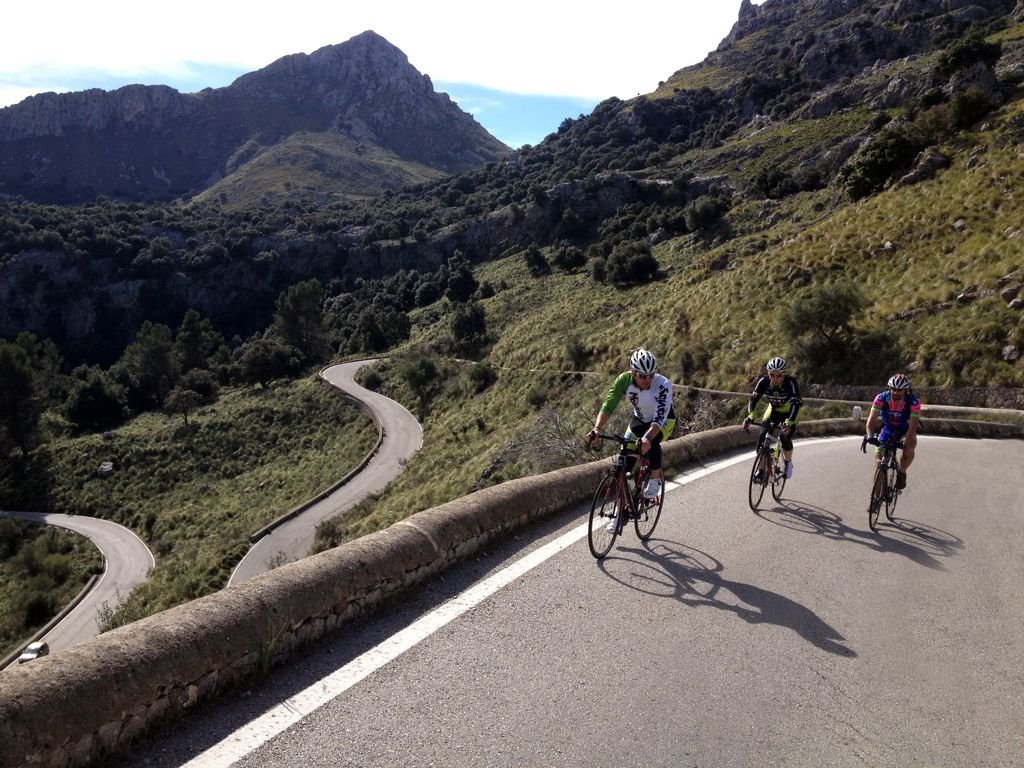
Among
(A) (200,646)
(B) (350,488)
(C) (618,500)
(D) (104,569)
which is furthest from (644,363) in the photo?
(D) (104,569)

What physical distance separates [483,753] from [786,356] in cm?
2446

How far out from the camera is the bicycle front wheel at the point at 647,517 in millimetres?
6738

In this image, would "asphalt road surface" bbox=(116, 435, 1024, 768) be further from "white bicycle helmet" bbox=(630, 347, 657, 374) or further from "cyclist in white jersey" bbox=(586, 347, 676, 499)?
"white bicycle helmet" bbox=(630, 347, 657, 374)

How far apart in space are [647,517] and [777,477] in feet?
10.2

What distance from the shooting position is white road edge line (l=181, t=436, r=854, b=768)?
306cm

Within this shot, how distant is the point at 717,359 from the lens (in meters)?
27.6

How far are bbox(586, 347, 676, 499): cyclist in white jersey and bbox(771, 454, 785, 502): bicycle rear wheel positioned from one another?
2.90m

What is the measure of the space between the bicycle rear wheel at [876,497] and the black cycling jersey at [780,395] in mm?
1281

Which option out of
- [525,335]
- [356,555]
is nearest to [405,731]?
[356,555]

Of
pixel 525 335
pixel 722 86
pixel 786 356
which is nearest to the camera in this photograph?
pixel 786 356

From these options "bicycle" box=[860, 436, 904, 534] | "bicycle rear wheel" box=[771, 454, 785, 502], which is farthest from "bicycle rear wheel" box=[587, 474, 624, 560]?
"bicycle" box=[860, 436, 904, 534]

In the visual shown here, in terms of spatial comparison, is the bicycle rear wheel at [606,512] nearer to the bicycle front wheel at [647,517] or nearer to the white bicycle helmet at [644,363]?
the bicycle front wheel at [647,517]

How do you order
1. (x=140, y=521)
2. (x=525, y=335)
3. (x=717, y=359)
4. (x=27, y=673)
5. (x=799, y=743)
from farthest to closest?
(x=525, y=335)
(x=140, y=521)
(x=717, y=359)
(x=799, y=743)
(x=27, y=673)

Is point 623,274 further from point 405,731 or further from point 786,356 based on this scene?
point 405,731
